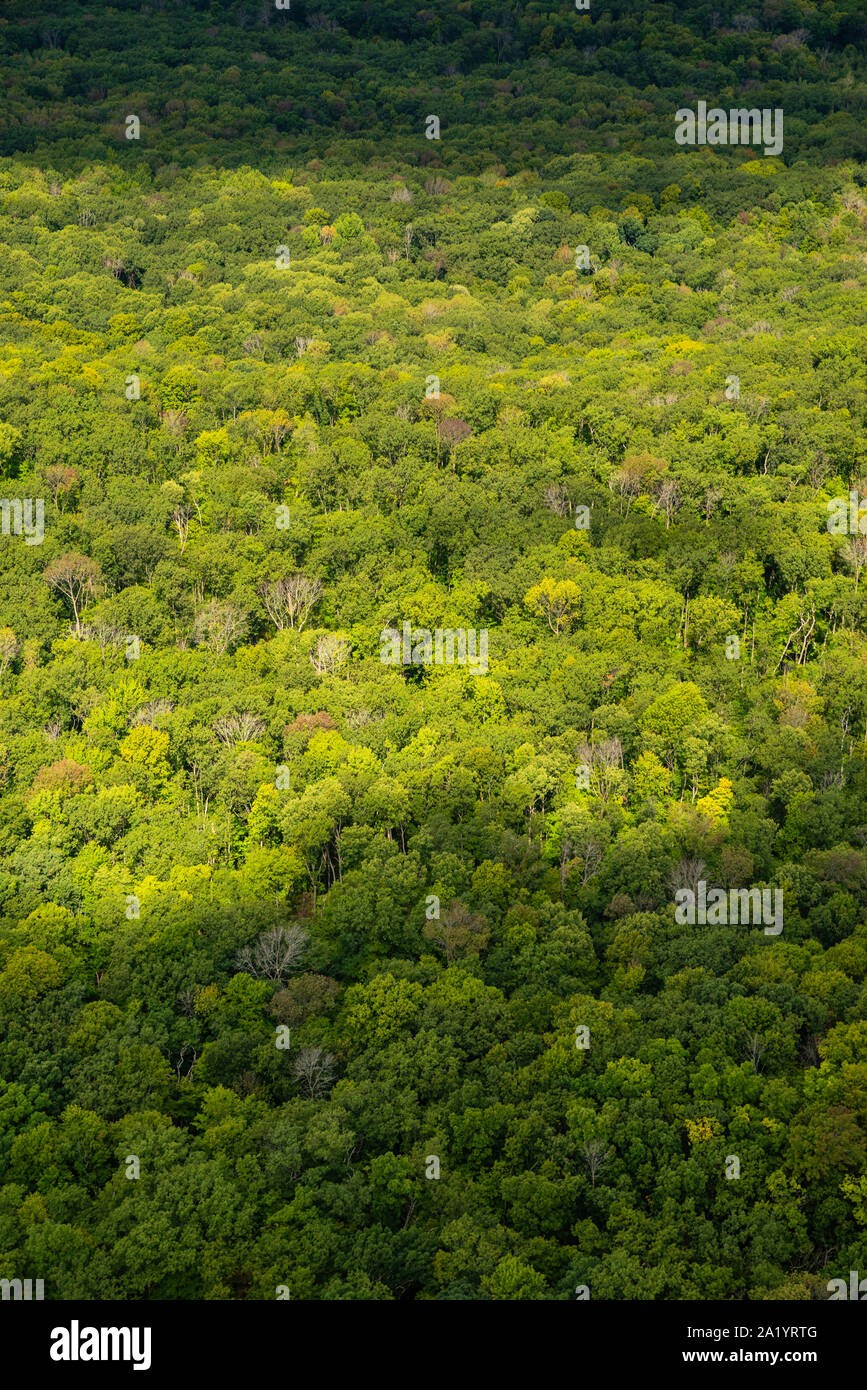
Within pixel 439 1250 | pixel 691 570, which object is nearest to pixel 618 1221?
pixel 439 1250

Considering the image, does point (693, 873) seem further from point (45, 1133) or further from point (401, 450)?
point (401, 450)

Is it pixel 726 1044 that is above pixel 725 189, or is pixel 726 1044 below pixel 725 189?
below

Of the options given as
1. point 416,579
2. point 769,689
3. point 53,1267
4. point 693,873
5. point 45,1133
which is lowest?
point 53,1267

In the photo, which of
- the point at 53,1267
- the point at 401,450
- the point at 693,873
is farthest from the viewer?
the point at 401,450

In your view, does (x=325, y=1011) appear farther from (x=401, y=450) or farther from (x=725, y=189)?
(x=725, y=189)

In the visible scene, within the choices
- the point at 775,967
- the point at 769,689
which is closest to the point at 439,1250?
the point at 775,967

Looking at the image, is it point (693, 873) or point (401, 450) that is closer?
point (693, 873)

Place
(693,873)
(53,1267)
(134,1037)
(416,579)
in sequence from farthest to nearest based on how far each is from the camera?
(416,579) → (693,873) → (134,1037) → (53,1267)
